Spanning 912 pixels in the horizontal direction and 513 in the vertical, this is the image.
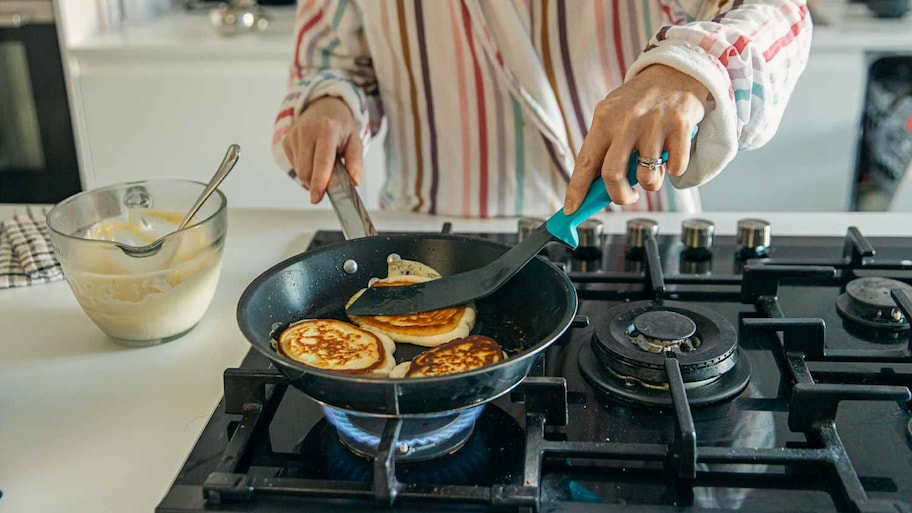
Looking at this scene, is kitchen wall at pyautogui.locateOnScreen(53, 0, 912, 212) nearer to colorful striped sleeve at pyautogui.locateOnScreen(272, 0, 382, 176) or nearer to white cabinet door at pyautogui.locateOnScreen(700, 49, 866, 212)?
white cabinet door at pyautogui.locateOnScreen(700, 49, 866, 212)

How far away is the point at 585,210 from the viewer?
0.80 m

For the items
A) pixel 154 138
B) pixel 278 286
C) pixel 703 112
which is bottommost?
pixel 154 138

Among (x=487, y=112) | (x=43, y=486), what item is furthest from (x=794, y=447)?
(x=487, y=112)

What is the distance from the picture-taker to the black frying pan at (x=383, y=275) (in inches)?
24.9

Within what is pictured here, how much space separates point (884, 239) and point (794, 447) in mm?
495

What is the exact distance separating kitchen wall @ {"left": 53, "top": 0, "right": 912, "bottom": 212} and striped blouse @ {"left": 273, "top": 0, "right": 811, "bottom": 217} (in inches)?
37.6

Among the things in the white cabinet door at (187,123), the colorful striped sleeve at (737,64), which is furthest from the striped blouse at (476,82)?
the white cabinet door at (187,123)

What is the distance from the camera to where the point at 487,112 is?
4.18ft

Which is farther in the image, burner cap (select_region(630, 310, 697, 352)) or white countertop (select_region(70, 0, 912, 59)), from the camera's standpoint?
white countertop (select_region(70, 0, 912, 59))

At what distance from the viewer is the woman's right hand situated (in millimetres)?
1008

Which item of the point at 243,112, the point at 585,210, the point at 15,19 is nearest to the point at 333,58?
the point at 585,210

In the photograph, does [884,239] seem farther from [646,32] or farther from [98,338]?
[98,338]

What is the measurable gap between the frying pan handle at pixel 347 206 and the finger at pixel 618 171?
28 centimetres

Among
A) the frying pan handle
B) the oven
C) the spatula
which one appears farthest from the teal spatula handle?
the oven
